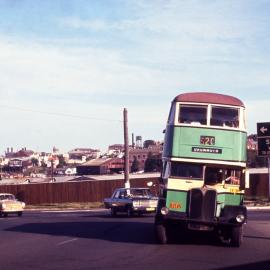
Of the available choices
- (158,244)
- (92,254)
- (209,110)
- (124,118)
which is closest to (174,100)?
(209,110)

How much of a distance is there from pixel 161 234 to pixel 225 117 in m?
3.92

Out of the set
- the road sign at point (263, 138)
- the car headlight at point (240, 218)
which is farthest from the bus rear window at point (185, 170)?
the road sign at point (263, 138)

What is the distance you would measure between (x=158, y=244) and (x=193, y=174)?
225 cm

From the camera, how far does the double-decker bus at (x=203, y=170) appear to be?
1908 centimetres

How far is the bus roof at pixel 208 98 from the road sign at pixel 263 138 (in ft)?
79.5

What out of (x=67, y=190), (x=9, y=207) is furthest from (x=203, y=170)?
(x=67, y=190)

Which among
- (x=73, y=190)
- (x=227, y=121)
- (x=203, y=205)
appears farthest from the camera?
(x=73, y=190)

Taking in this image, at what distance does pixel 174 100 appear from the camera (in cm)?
2052

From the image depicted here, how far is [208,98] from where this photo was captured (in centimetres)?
2025

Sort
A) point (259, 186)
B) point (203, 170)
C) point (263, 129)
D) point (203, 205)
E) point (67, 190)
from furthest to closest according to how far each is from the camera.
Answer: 1. point (67, 190)
2. point (259, 186)
3. point (263, 129)
4. point (203, 170)
5. point (203, 205)

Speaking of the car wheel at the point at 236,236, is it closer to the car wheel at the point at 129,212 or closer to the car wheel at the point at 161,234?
the car wheel at the point at 161,234

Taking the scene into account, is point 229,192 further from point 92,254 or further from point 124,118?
point 124,118

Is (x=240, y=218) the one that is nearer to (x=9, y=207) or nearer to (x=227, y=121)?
(x=227, y=121)

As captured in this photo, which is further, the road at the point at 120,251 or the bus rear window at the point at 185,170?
the bus rear window at the point at 185,170
